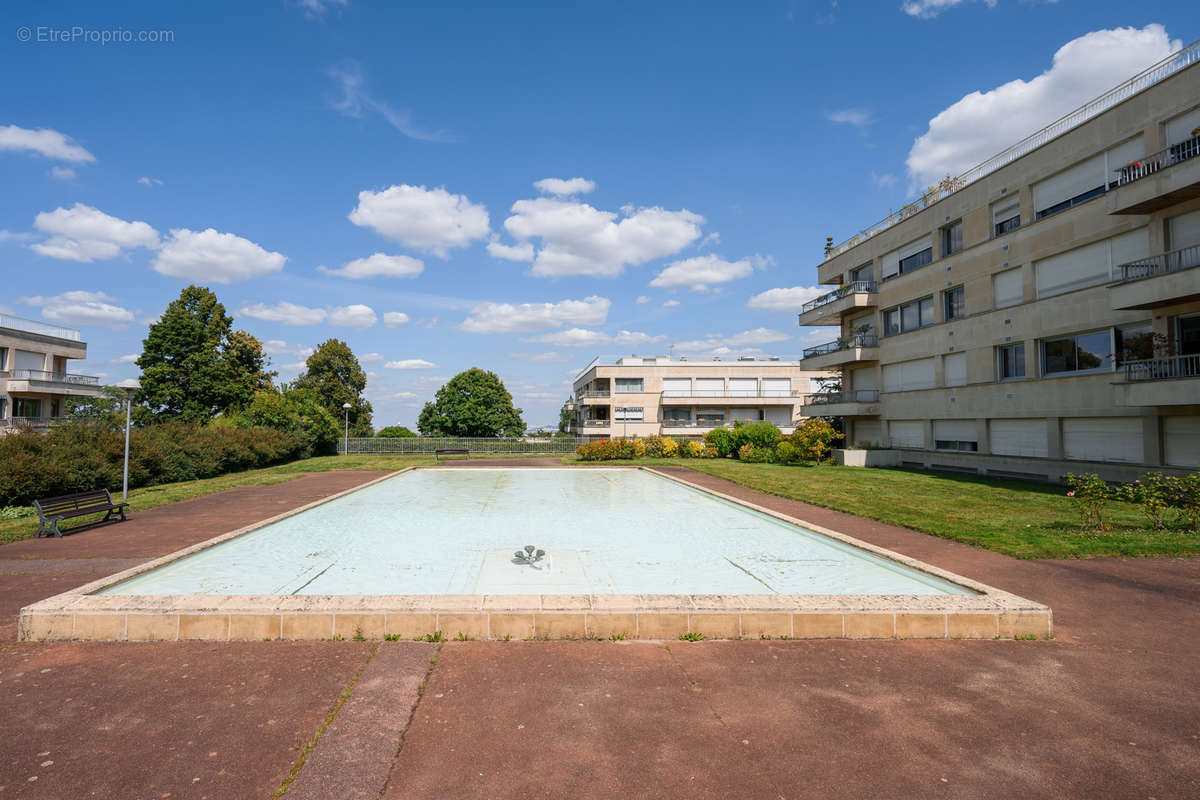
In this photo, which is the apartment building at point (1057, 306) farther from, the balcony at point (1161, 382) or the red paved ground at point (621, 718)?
the red paved ground at point (621, 718)

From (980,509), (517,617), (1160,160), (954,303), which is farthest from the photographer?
(954,303)

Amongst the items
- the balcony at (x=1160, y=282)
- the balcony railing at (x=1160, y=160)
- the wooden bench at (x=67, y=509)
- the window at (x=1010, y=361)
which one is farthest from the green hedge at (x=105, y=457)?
the window at (x=1010, y=361)

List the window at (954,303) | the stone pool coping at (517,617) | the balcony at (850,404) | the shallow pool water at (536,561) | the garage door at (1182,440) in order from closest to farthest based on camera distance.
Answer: the stone pool coping at (517,617), the shallow pool water at (536,561), the garage door at (1182,440), the window at (954,303), the balcony at (850,404)

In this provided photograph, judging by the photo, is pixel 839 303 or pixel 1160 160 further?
pixel 839 303

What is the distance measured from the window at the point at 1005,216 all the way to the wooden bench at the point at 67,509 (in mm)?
29954

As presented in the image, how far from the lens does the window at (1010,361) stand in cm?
2127

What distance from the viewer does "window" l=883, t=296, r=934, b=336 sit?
2650 cm

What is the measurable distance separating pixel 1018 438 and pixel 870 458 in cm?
721

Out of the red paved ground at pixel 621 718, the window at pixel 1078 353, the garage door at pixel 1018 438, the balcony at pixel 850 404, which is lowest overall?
the red paved ground at pixel 621 718

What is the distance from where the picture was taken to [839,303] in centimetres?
3117

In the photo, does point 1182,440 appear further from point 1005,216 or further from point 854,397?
point 854,397

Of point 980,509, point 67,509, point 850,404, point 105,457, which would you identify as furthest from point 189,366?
point 980,509

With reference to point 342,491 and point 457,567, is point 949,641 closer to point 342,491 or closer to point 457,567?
point 457,567

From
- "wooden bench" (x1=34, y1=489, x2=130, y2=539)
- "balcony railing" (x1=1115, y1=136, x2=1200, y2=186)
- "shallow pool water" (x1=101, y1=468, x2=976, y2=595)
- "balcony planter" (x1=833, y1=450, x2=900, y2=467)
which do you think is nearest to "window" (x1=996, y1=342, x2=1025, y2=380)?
"balcony railing" (x1=1115, y1=136, x2=1200, y2=186)
